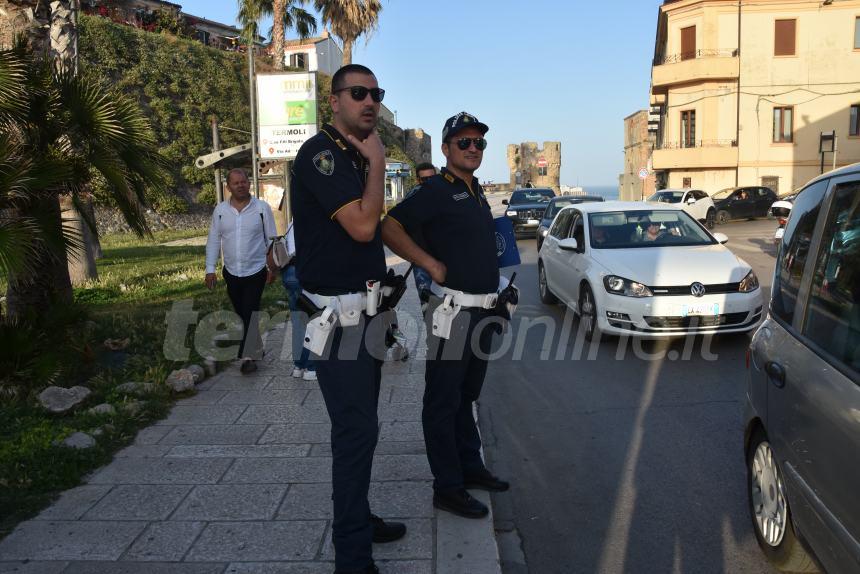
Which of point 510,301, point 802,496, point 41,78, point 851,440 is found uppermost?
point 41,78

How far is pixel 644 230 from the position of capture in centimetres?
902

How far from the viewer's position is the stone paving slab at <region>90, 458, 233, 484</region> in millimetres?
4391

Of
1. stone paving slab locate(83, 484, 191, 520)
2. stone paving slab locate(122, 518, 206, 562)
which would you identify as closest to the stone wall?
stone paving slab locate(83, 484, 191, 520)

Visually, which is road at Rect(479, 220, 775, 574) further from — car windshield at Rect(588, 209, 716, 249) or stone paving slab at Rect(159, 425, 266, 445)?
stone paving slab at Rect(159, 425, 266, 445)

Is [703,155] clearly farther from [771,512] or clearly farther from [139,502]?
[139,502]

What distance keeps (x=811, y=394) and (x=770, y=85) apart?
4094 cm

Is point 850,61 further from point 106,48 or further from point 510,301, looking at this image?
point 510,301

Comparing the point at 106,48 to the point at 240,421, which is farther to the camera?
the point at 106,48

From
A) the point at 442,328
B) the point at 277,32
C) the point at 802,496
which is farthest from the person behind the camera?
the point at 277,32

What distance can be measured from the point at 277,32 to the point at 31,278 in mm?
23311

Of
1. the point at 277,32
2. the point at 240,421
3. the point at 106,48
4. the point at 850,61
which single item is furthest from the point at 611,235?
the point at 850,61

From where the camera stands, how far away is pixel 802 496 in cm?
283

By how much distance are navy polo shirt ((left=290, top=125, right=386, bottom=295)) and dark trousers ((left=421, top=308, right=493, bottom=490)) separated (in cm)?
71

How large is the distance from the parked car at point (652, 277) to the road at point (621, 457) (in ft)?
1.15
